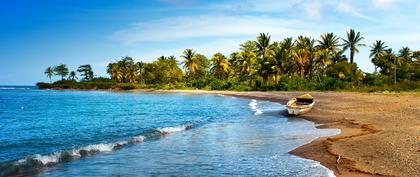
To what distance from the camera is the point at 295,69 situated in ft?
279

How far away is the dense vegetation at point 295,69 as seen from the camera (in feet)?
232

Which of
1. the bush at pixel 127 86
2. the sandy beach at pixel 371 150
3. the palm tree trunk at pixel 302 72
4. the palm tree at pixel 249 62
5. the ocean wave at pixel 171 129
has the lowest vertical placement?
the ocean wave at pixel 171 129

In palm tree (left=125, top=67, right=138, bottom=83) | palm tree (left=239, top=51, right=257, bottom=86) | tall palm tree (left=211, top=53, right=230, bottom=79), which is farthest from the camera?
palm tree (left=125, top=67, right=138, bottom=83)

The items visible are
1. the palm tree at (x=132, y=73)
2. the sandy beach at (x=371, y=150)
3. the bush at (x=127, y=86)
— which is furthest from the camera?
the palm tree at (x=132, y=73)

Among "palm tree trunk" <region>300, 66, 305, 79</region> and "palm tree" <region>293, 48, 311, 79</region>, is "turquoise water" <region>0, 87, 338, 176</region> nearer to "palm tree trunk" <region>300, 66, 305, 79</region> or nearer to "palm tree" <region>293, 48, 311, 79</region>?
"palm tree" <region>293, 48, 311, 79</region>

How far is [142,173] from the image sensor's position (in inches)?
454

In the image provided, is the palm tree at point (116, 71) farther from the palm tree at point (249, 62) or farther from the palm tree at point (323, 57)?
the palm tree at point (323, 57)

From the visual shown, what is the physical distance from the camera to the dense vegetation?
232 ft

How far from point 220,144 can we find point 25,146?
952 cm

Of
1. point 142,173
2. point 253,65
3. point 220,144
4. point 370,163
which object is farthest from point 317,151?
point 253,65

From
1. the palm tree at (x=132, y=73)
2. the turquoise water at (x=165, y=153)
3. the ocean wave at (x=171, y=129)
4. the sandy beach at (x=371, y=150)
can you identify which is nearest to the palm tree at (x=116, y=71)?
the palm tree at (x=132, y=73)

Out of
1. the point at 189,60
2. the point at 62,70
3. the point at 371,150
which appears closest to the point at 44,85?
the point at 62,70

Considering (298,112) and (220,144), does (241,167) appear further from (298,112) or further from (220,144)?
(298,112)

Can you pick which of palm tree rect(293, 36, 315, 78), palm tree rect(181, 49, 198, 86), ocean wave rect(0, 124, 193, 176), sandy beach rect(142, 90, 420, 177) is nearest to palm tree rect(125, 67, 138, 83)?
palm tree rect(181, 49, 198, 86)
